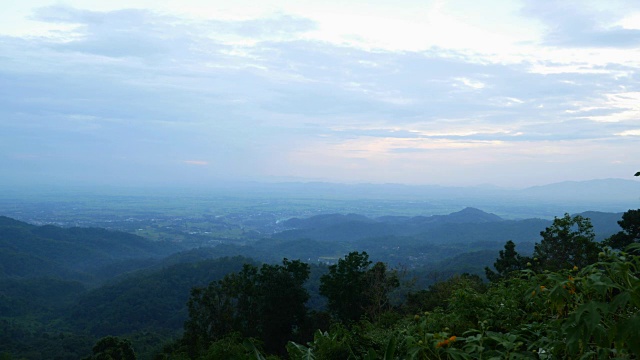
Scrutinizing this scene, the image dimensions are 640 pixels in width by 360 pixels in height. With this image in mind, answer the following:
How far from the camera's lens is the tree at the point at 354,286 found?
52.0 feet

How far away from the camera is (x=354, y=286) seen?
1680 centimetres

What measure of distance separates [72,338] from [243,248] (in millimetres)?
53418

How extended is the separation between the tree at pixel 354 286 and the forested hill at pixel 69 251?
76817 millimetres

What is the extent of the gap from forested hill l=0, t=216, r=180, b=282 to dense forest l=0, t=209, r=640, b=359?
1.25ft

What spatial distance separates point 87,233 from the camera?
100 meters

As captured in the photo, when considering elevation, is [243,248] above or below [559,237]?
below

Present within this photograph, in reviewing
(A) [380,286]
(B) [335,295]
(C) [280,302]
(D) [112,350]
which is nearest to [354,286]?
(B) [335,295]

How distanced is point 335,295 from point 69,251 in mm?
97159

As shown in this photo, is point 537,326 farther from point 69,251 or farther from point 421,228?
point 421,228

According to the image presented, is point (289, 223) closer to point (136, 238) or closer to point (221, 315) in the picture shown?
point (136, 238)

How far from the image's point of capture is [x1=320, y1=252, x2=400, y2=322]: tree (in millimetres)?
15859

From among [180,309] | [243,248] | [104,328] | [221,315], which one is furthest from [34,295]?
[221,315]

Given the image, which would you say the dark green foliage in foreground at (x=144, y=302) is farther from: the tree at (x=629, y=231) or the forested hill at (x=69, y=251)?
the tree at (x=629, y=231)

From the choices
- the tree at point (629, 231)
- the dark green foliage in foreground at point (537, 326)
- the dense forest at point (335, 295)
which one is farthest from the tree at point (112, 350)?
the tree at point (629, 231)
